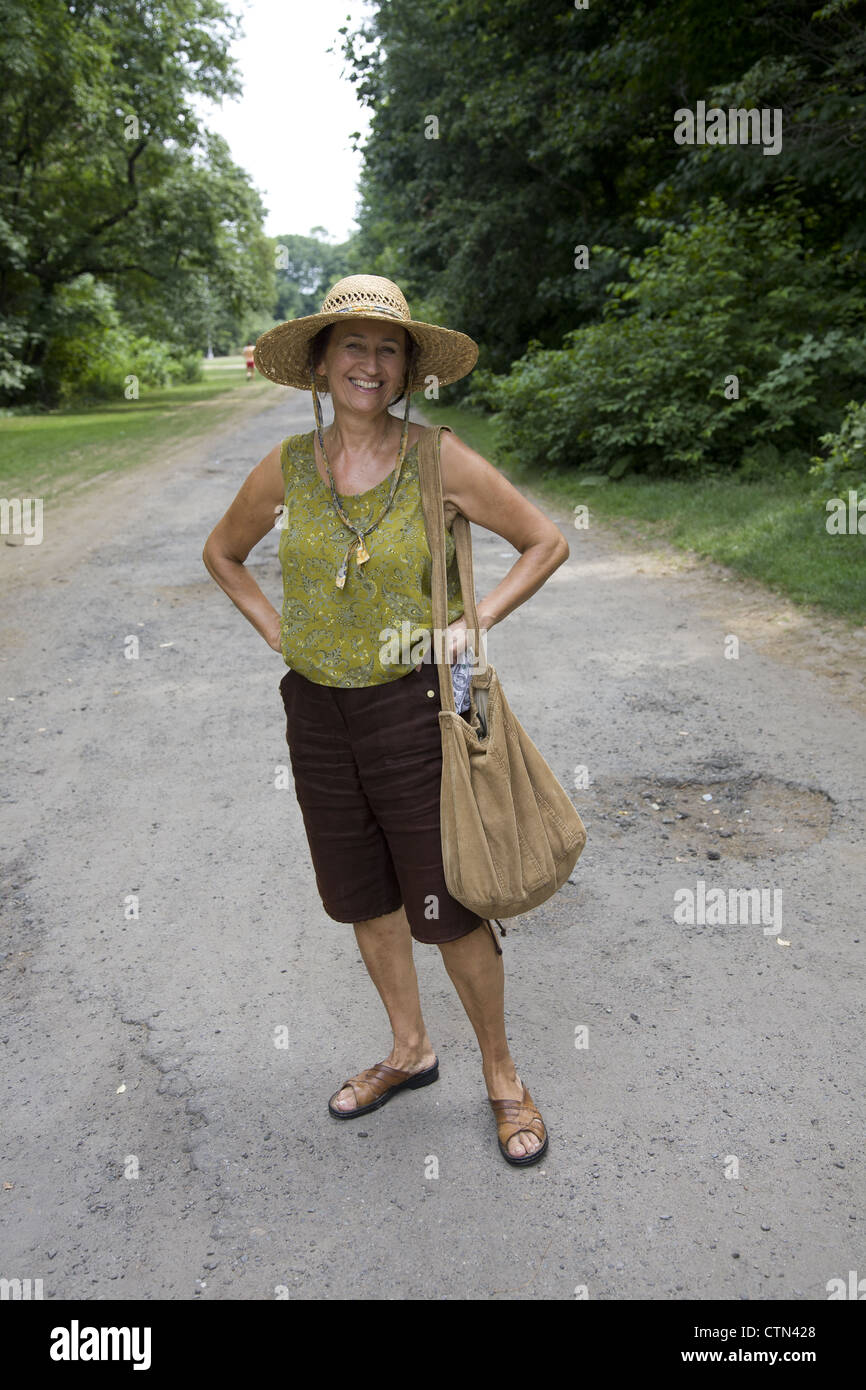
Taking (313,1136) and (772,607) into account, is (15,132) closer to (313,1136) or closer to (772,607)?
(772,607)

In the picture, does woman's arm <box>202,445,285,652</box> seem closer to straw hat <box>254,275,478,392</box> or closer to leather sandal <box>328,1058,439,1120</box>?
straw hat <box>254,275,478,392</box>

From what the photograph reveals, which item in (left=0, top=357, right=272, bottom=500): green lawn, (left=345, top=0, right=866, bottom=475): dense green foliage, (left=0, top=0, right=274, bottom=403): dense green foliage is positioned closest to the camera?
(left=345, top=0, right=866, bottom=475): dense green foliage

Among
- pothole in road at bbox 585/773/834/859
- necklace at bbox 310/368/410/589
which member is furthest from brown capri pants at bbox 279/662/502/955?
pothole in road at bbox 585/773/834/859

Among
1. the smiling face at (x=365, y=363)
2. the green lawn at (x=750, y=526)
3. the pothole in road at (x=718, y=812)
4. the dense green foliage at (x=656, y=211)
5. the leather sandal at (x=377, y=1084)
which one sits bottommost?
the leather sandal at (x=377, y=1084)

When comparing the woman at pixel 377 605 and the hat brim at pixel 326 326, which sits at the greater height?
the hat brim at pixel 326 326

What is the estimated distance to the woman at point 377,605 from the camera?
2.40m

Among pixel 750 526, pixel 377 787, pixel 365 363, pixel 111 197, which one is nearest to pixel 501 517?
pixel 365 363

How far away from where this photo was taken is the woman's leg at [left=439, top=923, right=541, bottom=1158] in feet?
8.34

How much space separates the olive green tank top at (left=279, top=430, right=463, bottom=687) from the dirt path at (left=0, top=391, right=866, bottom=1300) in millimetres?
1209

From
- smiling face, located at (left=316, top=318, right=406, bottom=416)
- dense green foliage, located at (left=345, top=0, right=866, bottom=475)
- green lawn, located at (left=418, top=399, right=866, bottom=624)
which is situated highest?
dense green foliage, located at (left=345, top=0, right=866, bottom=475)

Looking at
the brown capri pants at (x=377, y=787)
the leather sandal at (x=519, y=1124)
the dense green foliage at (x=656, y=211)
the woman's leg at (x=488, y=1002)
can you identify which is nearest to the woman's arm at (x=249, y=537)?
the brown capri pants at (x=377, y=787)

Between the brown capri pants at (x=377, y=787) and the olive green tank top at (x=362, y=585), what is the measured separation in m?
0.06

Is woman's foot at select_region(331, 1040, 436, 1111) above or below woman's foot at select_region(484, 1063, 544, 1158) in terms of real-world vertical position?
below

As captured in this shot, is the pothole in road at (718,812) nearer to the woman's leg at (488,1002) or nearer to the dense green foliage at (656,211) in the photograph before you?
the woman's leg at (488,1002)
